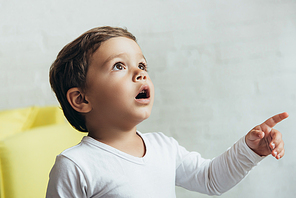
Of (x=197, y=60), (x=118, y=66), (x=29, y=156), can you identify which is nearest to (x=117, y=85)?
(x=118, y=66)

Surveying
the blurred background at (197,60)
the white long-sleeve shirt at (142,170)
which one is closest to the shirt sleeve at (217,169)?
the white long-sleeve shirt at (142,170)

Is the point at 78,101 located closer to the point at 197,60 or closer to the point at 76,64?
the point at 76,64

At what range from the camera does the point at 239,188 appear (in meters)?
1.49

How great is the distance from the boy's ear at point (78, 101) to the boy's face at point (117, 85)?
0.04 feet

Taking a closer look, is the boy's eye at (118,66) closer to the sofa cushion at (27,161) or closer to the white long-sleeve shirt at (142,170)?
the white long-sleeve shirt at (142,170)

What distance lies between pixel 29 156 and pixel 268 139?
727 millimetres

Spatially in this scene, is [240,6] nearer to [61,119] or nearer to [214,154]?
[214,154]

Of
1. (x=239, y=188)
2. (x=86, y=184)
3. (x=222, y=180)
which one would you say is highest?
(x=86, y=184)

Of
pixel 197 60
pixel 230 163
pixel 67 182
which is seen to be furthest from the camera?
pixel 197 60

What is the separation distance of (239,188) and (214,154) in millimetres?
238

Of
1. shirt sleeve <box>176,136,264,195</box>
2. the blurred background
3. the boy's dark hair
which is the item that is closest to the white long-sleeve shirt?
shirt sleeve <box>176,136,264,195</box>

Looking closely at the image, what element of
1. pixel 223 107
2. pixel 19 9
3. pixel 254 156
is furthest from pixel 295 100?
pixel 19 9

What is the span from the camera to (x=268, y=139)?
737 mm

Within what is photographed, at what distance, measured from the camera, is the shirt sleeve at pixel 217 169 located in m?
0.79
